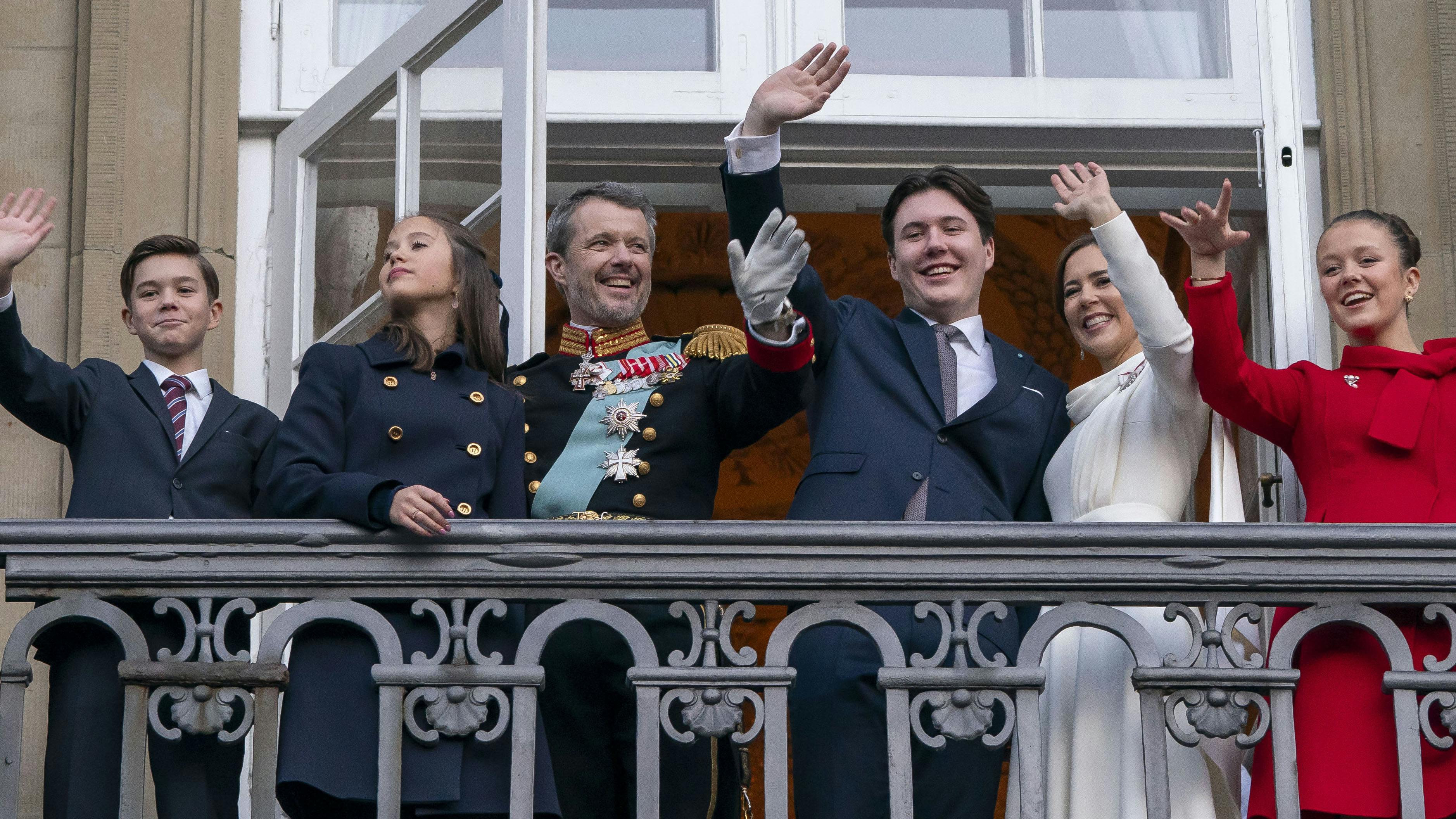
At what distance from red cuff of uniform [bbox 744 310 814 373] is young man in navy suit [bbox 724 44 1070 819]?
0.12 m

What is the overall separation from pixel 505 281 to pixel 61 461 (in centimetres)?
186

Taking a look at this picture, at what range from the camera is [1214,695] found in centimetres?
376

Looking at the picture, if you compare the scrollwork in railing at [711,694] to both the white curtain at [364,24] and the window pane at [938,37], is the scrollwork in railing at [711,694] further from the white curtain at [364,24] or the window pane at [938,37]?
the white curtain at [364,24]

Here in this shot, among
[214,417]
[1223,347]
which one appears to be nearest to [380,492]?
[214,417]

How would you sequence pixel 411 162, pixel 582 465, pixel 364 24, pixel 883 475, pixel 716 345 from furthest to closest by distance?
pixel 364 24
pixel 411 162
pixel 716 345
pixel 582 465
pixel 883 475

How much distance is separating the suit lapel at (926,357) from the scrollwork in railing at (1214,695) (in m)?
0.73

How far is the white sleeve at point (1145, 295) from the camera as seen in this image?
409 centimetres

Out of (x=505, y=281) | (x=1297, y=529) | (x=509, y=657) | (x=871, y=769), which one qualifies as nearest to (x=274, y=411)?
(x=505, y=281)

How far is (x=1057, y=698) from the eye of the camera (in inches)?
162

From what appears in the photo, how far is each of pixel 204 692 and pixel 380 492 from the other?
0.48 metres

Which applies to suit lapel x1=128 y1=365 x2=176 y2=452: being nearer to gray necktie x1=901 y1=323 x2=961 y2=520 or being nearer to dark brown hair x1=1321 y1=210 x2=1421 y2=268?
gray necktie x1=901 y1=323 x2=961 y2=520

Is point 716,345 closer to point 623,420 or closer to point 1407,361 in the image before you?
point 623,420

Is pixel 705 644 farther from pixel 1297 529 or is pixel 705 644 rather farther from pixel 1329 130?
pixel 1329 130

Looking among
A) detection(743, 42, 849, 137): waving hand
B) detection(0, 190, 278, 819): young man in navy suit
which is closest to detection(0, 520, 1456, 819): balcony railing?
detection(0, 190, 278, 819): young man in navy suit
